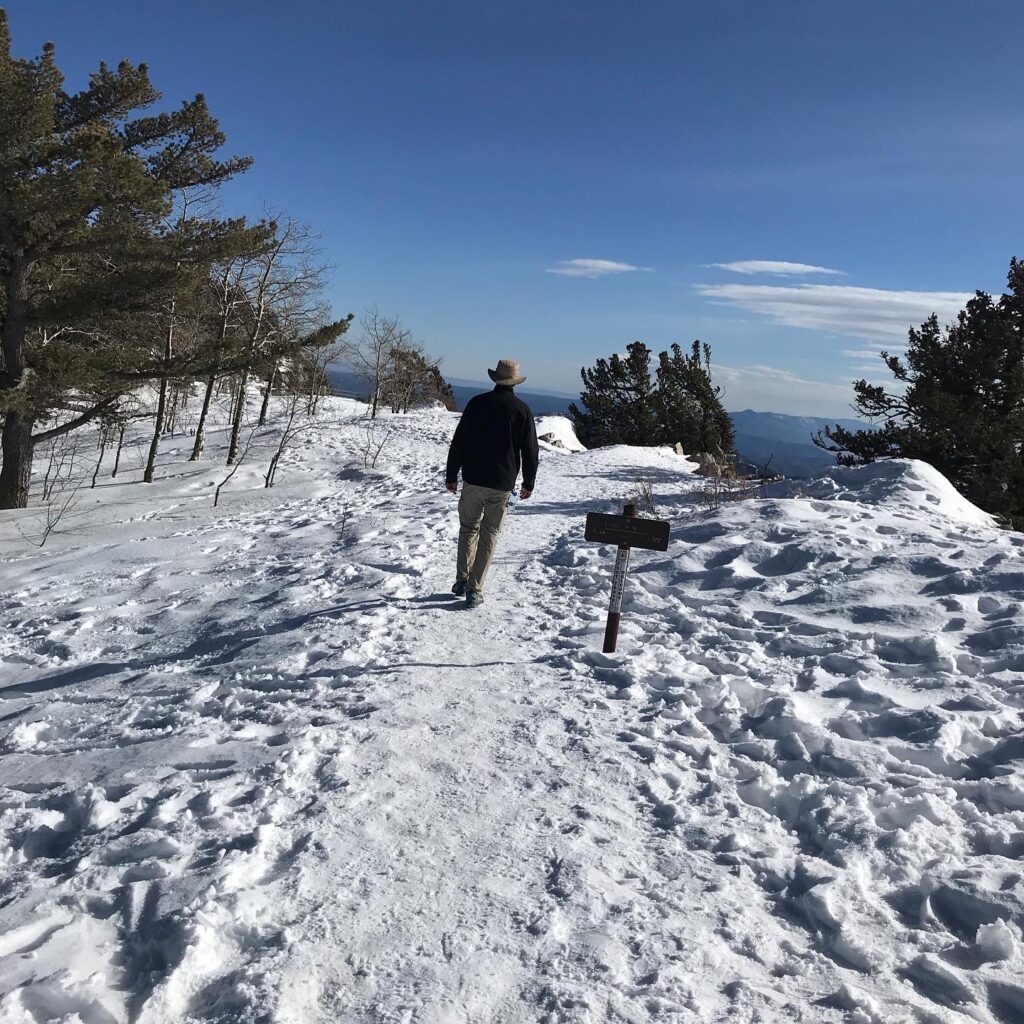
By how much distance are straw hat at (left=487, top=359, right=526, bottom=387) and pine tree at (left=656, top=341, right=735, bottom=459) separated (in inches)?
1079

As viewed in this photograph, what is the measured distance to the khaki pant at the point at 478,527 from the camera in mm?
6711

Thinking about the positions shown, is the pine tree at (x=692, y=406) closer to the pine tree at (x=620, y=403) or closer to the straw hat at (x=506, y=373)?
the pine tree at (x=620, y=403)

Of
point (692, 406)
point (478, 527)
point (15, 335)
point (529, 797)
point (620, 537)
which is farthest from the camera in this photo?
point (692, 406)

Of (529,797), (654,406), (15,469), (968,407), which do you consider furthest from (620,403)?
(529,797)

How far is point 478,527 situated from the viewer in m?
6.96

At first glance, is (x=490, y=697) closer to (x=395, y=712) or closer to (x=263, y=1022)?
(x=395, y=712)

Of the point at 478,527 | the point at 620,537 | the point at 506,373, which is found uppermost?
the point at 506,373

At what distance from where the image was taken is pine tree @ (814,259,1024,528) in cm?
1673

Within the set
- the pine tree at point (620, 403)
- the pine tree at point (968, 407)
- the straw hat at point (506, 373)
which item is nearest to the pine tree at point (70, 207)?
the straw hat at point (506, 373)

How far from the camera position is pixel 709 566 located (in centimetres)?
810

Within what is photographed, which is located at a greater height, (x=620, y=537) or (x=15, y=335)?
(x=15, y=335)

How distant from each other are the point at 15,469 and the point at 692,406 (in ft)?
90.6

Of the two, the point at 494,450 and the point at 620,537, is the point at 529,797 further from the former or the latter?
the point at 494,450

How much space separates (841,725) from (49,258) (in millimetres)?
17471
